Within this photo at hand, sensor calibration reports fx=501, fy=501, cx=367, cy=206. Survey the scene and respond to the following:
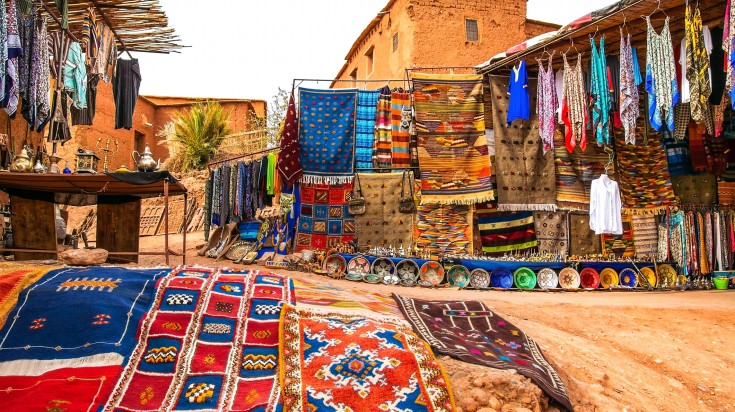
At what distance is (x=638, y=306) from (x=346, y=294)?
152 inches

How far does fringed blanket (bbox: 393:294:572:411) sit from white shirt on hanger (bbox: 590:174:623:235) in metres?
3.75

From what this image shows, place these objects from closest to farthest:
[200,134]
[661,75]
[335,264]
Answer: [661,75], [335,264], [200,134]

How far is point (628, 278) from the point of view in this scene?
26.5 feet

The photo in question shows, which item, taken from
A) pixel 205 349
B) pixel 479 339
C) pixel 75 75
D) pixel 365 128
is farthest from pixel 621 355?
pixel 75 75

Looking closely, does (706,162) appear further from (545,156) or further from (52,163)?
(52,163)

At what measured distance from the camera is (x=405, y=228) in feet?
28.3

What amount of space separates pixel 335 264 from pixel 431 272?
1598mm

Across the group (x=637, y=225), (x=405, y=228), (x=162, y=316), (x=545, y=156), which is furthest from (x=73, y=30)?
(x=637, y=225)

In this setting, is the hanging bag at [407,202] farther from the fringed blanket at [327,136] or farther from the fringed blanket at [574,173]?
the fringed blanket at [574,173]

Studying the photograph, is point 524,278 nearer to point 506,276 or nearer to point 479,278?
point 506,276

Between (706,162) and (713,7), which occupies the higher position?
(713,7)

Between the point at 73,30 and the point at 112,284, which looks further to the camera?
the point at 73,30

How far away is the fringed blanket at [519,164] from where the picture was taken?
8.36 metres

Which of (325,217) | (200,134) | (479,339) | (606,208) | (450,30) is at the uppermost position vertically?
(450,30)
